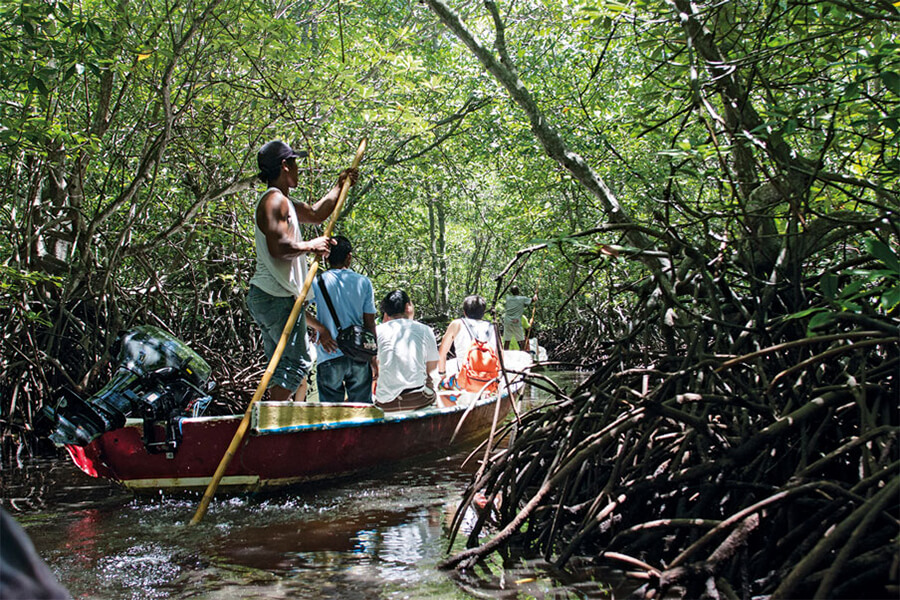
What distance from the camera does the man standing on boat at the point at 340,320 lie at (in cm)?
519

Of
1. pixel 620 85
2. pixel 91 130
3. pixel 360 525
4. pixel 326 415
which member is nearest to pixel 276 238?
pixel 326 415

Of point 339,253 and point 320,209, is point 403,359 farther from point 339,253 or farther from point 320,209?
point 320,209

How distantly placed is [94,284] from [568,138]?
5668mm

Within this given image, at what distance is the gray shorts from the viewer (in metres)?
4.69

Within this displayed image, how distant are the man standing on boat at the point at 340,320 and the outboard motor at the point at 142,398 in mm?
1003

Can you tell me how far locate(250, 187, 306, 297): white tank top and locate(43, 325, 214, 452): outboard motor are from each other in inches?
24.2

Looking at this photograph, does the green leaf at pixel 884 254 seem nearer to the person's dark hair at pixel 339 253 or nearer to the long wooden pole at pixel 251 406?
the long wooden pole at pixel 251 406

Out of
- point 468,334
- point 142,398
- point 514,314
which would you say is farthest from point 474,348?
point 514,314

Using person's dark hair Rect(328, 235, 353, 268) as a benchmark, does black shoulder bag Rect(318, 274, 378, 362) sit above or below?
below

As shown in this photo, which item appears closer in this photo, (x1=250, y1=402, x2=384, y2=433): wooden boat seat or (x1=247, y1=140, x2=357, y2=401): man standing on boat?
(x1=250, y1=402, x2=384, y2=433): wooden boat seat

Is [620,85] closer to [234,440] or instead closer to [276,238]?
[276,238]

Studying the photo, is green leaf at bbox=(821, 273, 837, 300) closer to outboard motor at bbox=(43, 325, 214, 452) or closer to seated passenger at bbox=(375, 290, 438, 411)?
outboard motor at bbox=(43, 325, 214, 452)

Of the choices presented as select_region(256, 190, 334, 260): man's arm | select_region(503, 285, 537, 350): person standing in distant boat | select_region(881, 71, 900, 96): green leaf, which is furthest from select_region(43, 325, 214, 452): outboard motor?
select_region(503, 285, 537, 350): person standing in distant boat

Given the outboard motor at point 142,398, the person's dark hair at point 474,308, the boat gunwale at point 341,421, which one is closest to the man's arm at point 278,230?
the outboard motor at point 142,398
